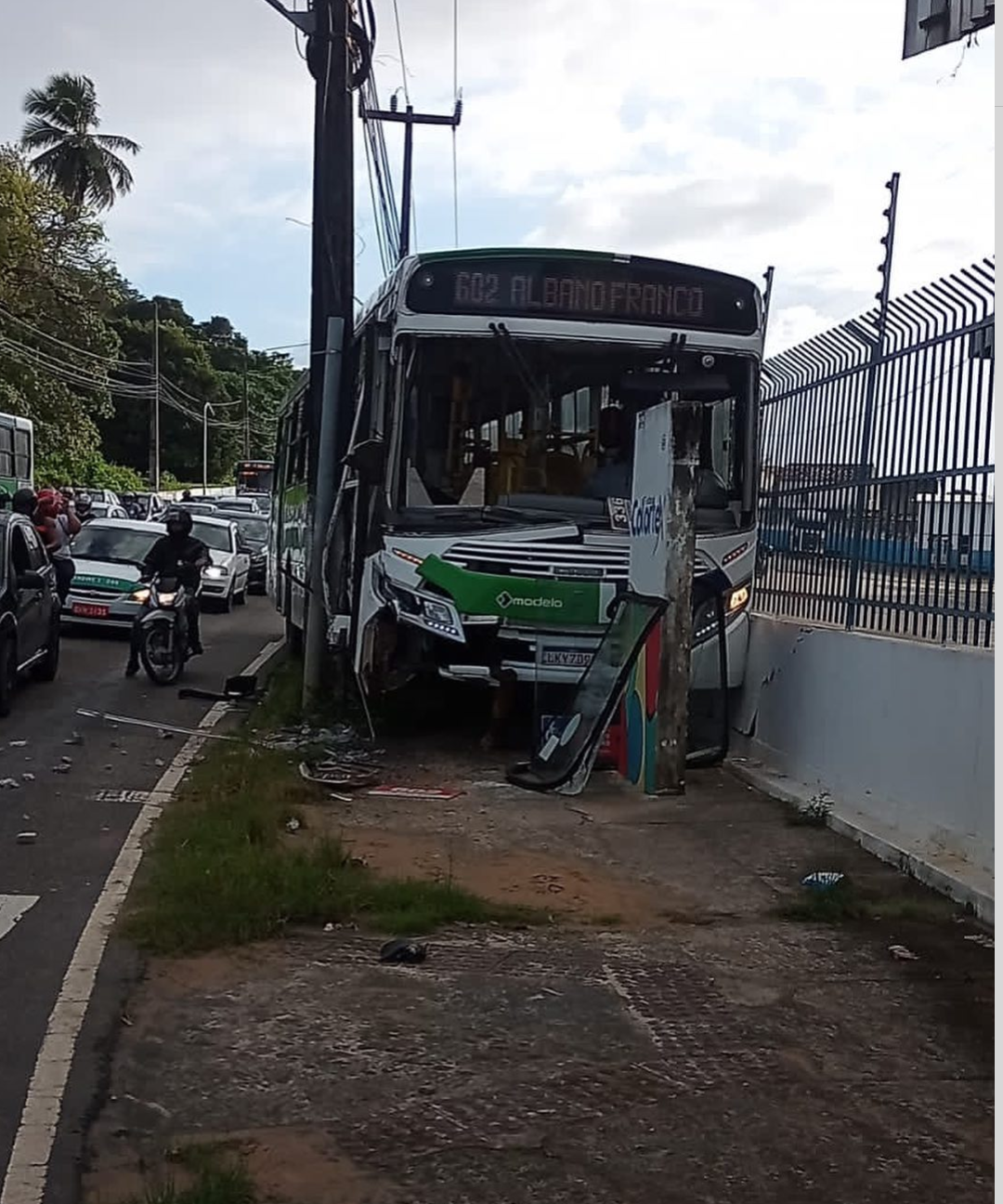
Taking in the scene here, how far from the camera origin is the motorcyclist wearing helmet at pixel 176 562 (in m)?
15.5

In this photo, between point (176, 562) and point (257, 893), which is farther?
point (176, 562)

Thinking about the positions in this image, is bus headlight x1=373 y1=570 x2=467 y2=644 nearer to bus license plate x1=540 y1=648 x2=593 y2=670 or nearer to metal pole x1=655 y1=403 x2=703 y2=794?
bus license plate x1=540 y1=648 x2=593 y2=670

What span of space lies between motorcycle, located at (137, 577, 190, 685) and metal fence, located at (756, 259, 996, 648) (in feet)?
21.4

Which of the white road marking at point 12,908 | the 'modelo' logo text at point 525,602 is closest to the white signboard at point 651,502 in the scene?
the 'modelo' logo text at point 525,602

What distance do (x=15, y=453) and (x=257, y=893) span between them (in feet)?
88.4

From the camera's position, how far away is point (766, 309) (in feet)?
36.1

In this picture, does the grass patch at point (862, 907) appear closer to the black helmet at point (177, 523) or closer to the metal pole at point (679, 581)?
the metal pole at point (679, 581)

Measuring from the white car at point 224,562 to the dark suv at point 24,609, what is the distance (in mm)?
9598

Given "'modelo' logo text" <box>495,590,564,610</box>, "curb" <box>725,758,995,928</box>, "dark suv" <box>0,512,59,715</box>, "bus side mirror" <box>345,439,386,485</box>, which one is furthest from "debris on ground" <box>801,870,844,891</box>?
"dark suv" <box>0,512,59,715</box>

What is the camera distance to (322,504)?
12945 millimetres

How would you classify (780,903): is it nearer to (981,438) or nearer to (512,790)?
(981,438)

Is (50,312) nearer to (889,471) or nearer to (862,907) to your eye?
(889,471)

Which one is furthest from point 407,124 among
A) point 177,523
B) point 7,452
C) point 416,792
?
point 416,792

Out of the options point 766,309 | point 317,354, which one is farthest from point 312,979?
point 317,354
